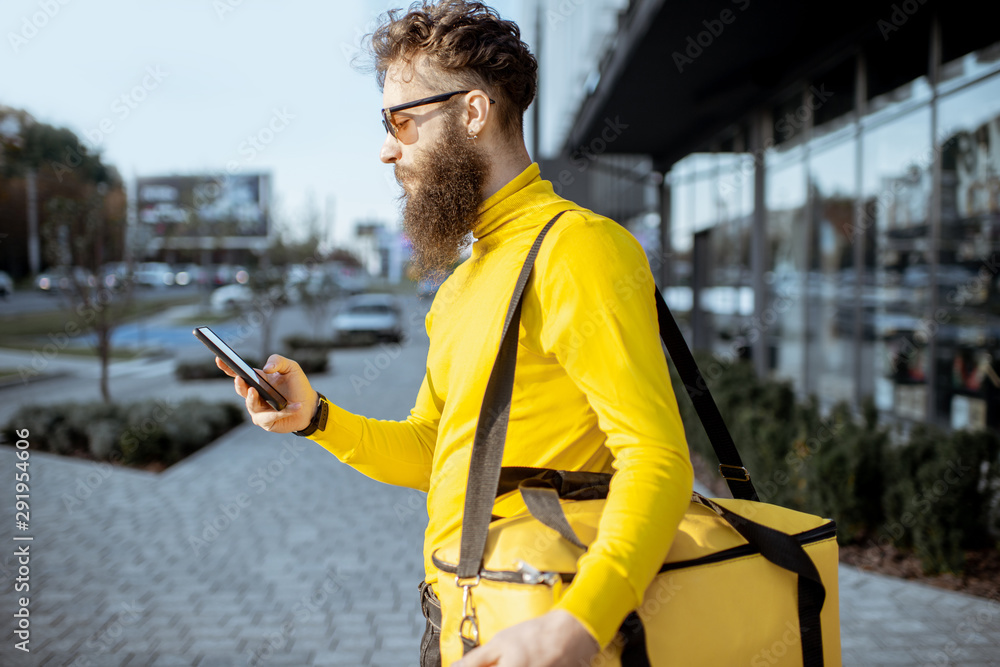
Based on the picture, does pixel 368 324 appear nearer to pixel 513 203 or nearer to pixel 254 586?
pixel 254 586

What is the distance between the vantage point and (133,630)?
13.3 feet

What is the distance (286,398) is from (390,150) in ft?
1.98

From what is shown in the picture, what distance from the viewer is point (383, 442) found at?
5.51 ft

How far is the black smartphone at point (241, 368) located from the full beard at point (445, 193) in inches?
17.4

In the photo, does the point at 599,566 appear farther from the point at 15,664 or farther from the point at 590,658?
the point at 15,664

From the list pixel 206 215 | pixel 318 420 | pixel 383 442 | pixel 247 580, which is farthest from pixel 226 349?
pixel 206 215

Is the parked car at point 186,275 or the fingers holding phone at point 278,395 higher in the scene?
Answer: the parked car at point 186,275

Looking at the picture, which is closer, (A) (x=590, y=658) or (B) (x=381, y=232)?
(A) (x=590, y=658)

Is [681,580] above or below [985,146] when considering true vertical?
below

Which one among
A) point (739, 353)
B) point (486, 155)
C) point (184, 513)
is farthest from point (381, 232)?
point (486, 155)

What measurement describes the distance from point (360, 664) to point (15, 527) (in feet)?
12.5

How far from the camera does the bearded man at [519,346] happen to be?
1.03 meters

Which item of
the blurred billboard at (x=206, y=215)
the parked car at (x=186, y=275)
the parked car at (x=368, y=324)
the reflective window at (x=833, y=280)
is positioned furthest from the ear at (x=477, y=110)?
the parked car at (x=186, y=275)

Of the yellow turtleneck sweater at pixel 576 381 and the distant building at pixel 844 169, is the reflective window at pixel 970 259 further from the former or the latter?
the yellow turtleneck sweater at pixel 576 381
